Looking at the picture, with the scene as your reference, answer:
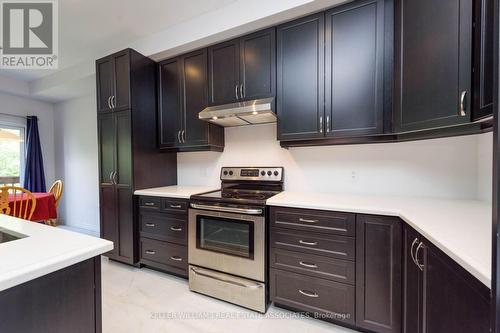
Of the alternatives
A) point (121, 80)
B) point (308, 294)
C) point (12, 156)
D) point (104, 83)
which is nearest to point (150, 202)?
point (121, 80)

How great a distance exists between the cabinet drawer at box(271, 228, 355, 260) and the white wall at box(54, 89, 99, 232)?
12.2ft

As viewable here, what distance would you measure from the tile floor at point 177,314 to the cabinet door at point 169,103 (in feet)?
5.25

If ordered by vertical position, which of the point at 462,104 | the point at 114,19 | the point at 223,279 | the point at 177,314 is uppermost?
the point at 114,19

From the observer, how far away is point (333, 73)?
1840mm

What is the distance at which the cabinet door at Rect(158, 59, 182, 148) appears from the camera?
2.62m

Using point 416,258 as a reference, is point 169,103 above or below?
above

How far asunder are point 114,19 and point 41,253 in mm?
2553

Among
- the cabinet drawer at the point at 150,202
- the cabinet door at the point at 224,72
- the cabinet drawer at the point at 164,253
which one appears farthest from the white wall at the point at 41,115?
the cabinet door at the point at 224,72

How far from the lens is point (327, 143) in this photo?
1.99m

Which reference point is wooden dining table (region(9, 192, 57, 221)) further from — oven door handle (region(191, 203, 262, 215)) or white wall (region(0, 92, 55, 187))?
oven door handle (region(191, 203, 262, 215))

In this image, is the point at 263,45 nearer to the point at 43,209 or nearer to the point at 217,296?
the point at 217,296

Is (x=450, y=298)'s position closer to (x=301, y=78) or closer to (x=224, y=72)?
(x=301, y=78)

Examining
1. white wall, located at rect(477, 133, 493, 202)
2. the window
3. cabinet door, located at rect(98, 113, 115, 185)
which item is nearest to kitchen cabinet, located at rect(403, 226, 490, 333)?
white wall, located at rect(477, 133, 493, 202)

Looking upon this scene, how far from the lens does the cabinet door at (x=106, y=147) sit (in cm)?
262
